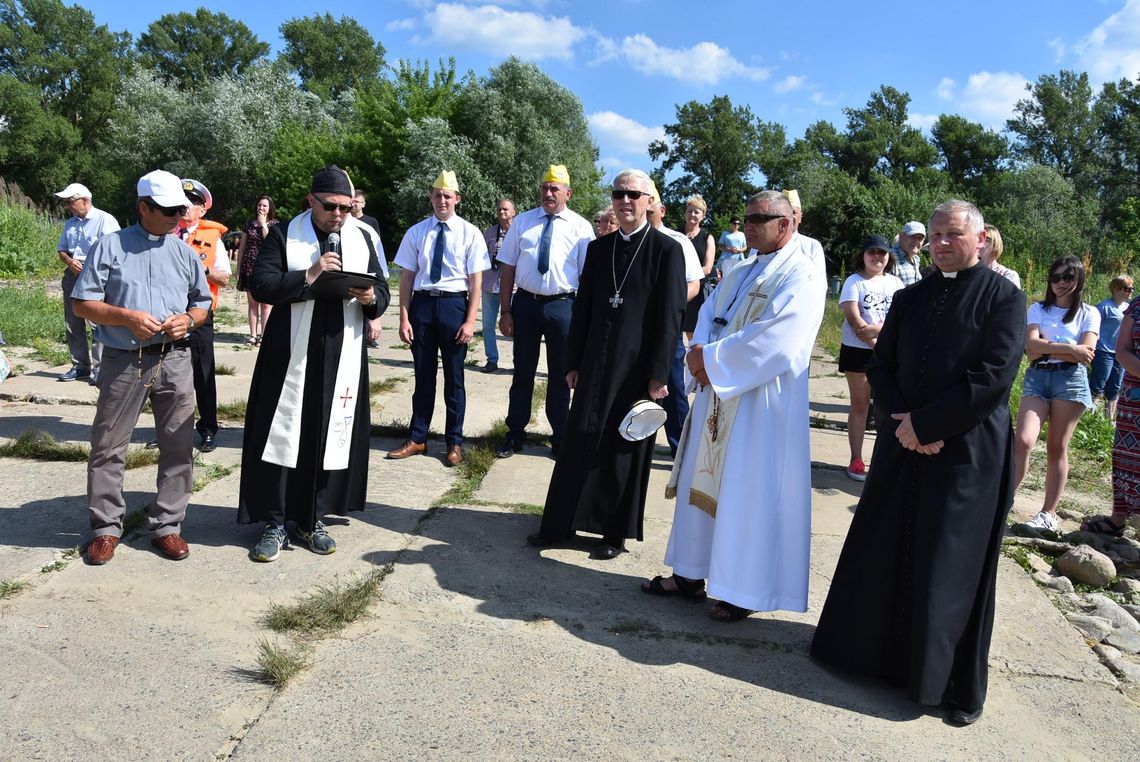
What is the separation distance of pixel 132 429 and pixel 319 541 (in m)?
1.10

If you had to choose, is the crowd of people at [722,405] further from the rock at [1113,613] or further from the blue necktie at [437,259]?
the blue necktie at [437,259]

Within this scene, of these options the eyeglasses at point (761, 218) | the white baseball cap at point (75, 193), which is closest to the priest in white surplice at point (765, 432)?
the eyeglasses at point (761, 218)

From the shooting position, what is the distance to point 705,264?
948 cm

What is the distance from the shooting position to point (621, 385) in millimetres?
4711

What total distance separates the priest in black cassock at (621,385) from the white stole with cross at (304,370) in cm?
120

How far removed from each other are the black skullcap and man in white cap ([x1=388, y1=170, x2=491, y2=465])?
1942mm

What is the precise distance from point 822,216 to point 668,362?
118ft

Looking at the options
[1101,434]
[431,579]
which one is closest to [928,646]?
[431,579]

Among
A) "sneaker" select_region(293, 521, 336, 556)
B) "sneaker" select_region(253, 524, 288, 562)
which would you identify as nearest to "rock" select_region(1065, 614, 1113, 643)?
"sneaker" select_region(293, 521, 336, 556)

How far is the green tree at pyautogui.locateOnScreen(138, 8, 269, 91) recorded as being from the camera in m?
65.4

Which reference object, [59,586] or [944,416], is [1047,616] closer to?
[944,416]

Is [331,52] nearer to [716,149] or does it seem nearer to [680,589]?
[716,149]

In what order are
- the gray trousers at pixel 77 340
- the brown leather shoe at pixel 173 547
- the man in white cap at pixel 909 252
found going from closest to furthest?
the brown leather shoe at pixel 173 547, the man in white cap at pixel 909 252, the gray trousers at pixel 77 340

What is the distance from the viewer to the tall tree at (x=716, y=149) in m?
63.9
